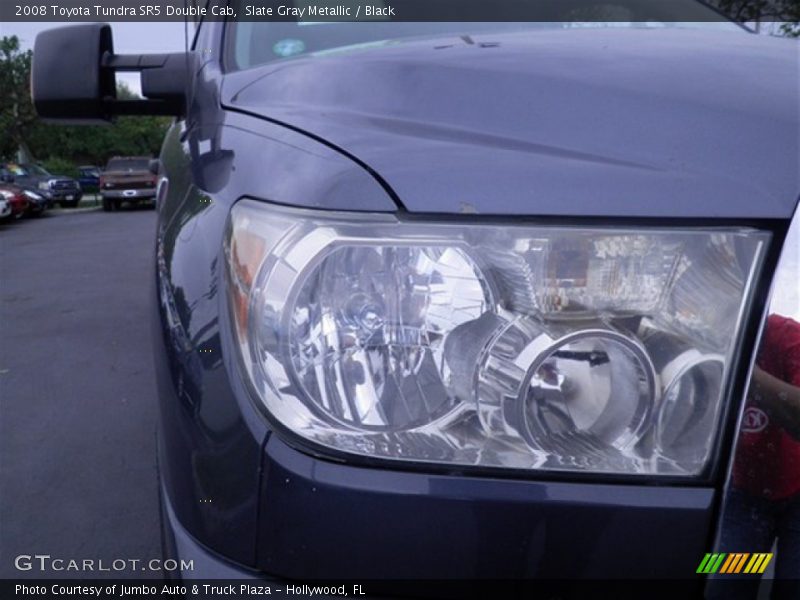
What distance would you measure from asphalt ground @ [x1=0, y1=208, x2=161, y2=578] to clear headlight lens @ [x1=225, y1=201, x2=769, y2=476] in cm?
168

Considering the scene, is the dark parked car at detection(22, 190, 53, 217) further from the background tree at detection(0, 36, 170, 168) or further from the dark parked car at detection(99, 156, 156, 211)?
the background tree at detection(0, 36, 170, 168)

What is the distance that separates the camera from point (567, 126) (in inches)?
39.6

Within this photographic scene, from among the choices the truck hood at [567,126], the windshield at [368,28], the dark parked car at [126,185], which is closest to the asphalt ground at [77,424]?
the windshield at [368,28]

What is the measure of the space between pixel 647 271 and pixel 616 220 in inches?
3.0

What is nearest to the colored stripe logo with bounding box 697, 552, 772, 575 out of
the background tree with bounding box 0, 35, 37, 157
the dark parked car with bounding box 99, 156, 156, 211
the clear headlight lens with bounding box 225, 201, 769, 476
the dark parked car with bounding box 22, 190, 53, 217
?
the clear headlight lens with bounding box 225, 201, 769, 476

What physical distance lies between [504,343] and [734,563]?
1.32 feet

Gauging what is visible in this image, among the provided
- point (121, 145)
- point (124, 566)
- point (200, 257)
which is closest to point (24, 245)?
point (124, 566)

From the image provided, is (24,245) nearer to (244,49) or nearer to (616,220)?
(244,49)

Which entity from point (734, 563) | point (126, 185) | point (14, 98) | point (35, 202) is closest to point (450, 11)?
point (734, 563)

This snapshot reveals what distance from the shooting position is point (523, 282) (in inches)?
38.0

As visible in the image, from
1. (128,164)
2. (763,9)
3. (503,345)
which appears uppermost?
(763,9)

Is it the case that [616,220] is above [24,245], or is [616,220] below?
above

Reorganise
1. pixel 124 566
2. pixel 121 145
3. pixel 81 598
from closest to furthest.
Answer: pixel 81 598, pixel 124 566, pixel 121 145

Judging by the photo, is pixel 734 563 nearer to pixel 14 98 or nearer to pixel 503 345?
pixel 503 345
